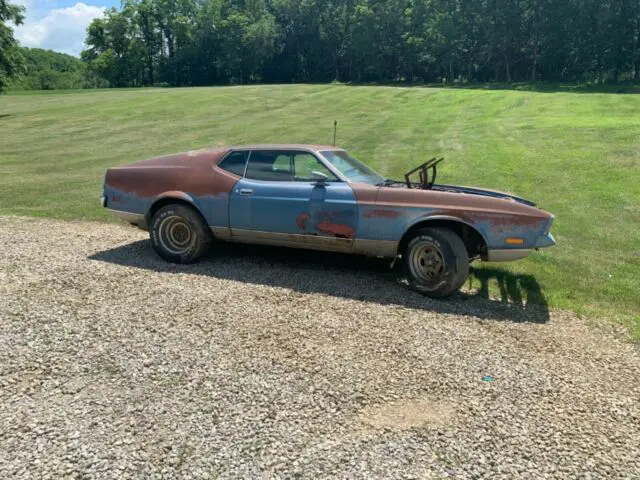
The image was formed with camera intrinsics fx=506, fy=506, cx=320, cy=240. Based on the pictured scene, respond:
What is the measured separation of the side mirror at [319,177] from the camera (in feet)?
19.8

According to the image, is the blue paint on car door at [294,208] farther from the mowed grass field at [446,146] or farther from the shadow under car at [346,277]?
the mowed grass field at [446,146]

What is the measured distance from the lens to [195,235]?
6.47m

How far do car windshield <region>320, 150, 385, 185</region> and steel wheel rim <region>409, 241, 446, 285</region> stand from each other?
106 cm

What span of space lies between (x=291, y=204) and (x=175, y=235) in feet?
5.59

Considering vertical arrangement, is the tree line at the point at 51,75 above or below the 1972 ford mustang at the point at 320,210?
above

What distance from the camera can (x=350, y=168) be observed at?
6336 millimetres

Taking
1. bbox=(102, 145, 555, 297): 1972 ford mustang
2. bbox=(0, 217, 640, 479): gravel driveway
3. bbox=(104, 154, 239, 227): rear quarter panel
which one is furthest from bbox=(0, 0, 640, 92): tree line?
bbox=(0, 217, 640, 479): gravel driveway

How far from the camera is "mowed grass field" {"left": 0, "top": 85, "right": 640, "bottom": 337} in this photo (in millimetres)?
6950

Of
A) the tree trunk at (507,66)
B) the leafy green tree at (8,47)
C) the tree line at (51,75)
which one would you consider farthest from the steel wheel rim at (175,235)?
the tree line at (51,75)

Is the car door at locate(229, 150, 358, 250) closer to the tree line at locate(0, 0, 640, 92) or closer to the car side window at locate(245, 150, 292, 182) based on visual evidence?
the car side window at locate(245, 150, 292, 182)

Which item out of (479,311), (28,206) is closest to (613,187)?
(479,311)

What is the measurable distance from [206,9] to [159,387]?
3800 inches

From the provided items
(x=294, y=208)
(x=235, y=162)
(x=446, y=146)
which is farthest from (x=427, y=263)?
(x=446, y=146)

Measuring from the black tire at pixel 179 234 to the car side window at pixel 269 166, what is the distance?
92 centimetres
